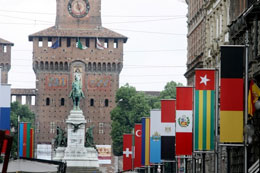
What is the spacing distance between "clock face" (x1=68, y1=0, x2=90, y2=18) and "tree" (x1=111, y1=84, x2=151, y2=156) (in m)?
19.5

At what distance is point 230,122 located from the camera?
28750 millimetres

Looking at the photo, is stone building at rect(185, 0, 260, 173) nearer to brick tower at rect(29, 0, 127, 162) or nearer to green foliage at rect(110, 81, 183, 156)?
green foliage at rect(110, 81, 183, 156)

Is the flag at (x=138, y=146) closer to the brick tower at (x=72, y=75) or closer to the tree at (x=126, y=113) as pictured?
the tree at (x=126, y=113)

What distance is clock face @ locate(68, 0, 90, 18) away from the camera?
16400cm

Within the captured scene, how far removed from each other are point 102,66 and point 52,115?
11.3m

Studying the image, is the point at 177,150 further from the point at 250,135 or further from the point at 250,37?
the point at 250,135

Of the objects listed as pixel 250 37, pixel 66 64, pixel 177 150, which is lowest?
pixel 177 150

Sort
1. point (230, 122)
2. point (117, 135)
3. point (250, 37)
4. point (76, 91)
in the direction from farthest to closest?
point (117, 135), point (76, 91), point (250, 37), point (230, 122)

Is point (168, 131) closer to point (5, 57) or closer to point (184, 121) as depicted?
Result: point (184, 121)

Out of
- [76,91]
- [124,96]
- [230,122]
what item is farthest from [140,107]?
[230,122]

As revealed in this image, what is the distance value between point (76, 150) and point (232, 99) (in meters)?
76.8

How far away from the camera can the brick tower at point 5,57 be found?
190500mm

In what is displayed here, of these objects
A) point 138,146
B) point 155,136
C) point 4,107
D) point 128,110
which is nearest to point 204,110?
point 4,107

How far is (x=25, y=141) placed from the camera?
6525cm
